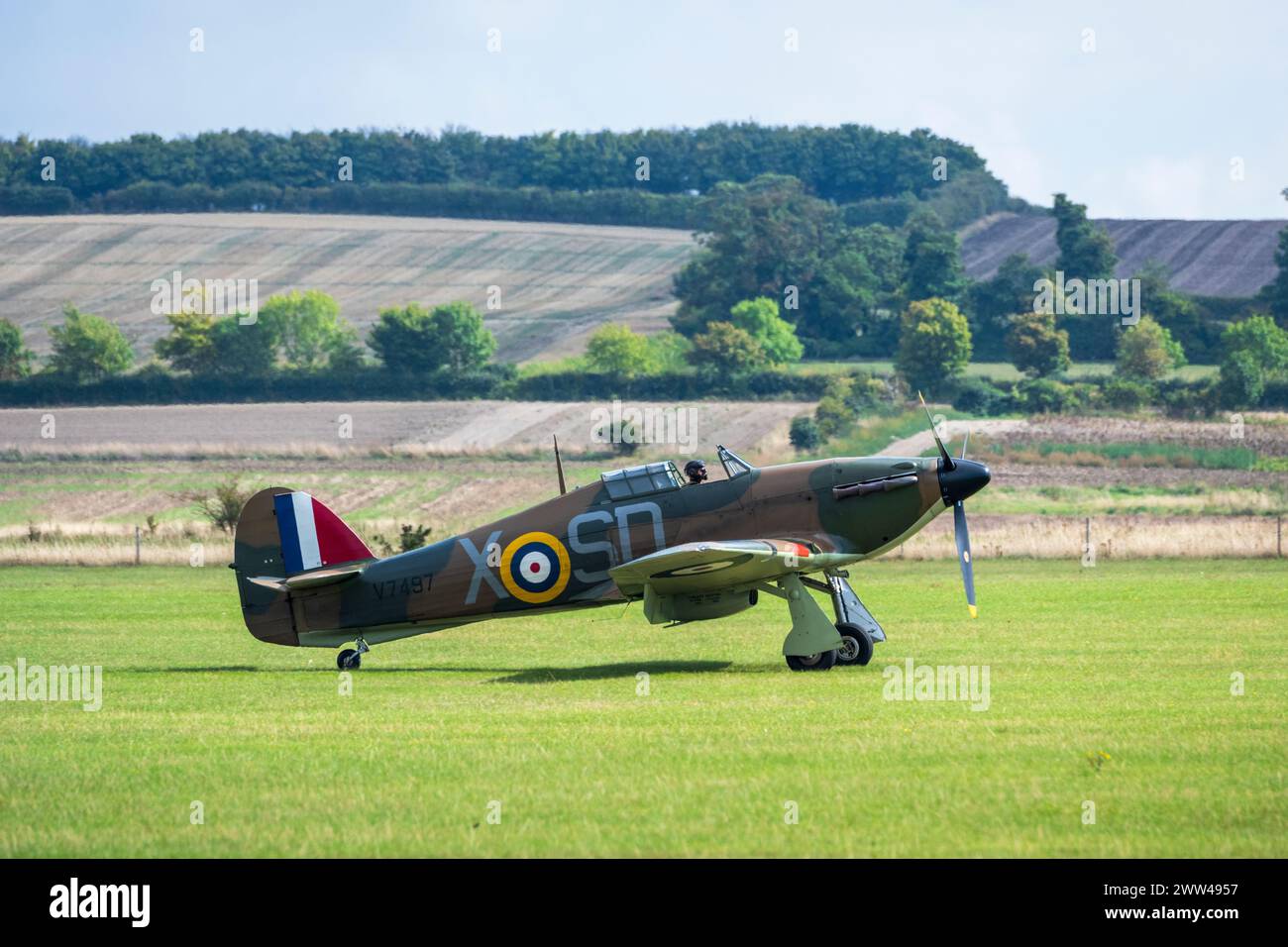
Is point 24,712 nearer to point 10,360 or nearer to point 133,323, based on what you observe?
point 10,360

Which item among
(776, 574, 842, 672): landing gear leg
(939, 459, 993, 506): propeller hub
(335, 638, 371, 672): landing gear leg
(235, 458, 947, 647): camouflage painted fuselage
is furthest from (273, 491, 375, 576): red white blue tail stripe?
(939, 459, 993, 506): propeller hub

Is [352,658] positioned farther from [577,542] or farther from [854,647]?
[854,647]

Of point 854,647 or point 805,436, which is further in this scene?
point 805,436

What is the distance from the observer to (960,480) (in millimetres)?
16969

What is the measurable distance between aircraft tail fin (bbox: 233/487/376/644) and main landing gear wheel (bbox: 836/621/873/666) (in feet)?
17.5

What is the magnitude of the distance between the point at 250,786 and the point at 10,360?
254 ft

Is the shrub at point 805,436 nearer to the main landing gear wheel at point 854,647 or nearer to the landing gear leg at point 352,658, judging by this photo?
the landing gear leg at point 352,658

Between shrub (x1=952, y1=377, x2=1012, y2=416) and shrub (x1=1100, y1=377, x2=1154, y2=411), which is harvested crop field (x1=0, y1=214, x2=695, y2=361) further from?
shrub (x1=1100, y1=377, x2=1154, y2=411)

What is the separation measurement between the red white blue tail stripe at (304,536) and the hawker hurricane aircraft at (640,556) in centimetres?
2

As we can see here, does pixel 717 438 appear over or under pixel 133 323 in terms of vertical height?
A: under

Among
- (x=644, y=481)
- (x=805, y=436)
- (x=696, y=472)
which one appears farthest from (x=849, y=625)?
(x=805, y=436)

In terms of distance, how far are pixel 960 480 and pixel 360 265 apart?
94378 mm
